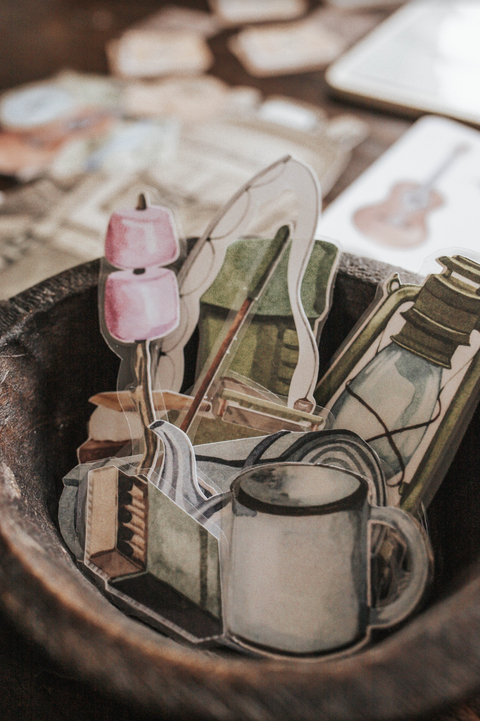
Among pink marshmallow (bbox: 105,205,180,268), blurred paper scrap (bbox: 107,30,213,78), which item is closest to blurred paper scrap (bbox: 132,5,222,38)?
blurred paper scrap (bbox: 107,30,213,78)

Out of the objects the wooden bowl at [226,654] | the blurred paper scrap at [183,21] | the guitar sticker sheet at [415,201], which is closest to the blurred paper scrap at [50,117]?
the blurred paper scrap at [183,21]

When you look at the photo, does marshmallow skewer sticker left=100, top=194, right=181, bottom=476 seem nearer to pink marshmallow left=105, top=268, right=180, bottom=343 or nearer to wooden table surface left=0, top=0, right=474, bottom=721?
pink marshmallow left=105, top=268, right=180, bottom=343

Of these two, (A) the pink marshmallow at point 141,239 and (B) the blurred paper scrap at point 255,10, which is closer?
(A) the pink marshmallow at point 141,239

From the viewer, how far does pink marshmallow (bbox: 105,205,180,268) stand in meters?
0.38

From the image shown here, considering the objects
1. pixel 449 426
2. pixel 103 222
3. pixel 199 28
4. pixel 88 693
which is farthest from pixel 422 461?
pixel 199 28

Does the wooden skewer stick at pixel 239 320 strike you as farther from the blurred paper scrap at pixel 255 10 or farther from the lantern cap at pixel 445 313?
the blurred paper scrap at pixel 255 10

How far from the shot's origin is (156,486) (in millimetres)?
330

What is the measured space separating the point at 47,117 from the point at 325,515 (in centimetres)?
81

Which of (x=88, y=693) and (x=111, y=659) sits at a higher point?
(x=111, y=659)

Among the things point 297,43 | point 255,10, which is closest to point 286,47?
point 297,43

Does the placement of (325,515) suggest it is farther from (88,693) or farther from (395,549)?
(88,693)

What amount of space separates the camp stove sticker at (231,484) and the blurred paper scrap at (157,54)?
2.25 feet

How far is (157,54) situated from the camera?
3.22 ft

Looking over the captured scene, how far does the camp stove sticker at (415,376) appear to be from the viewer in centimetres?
34
